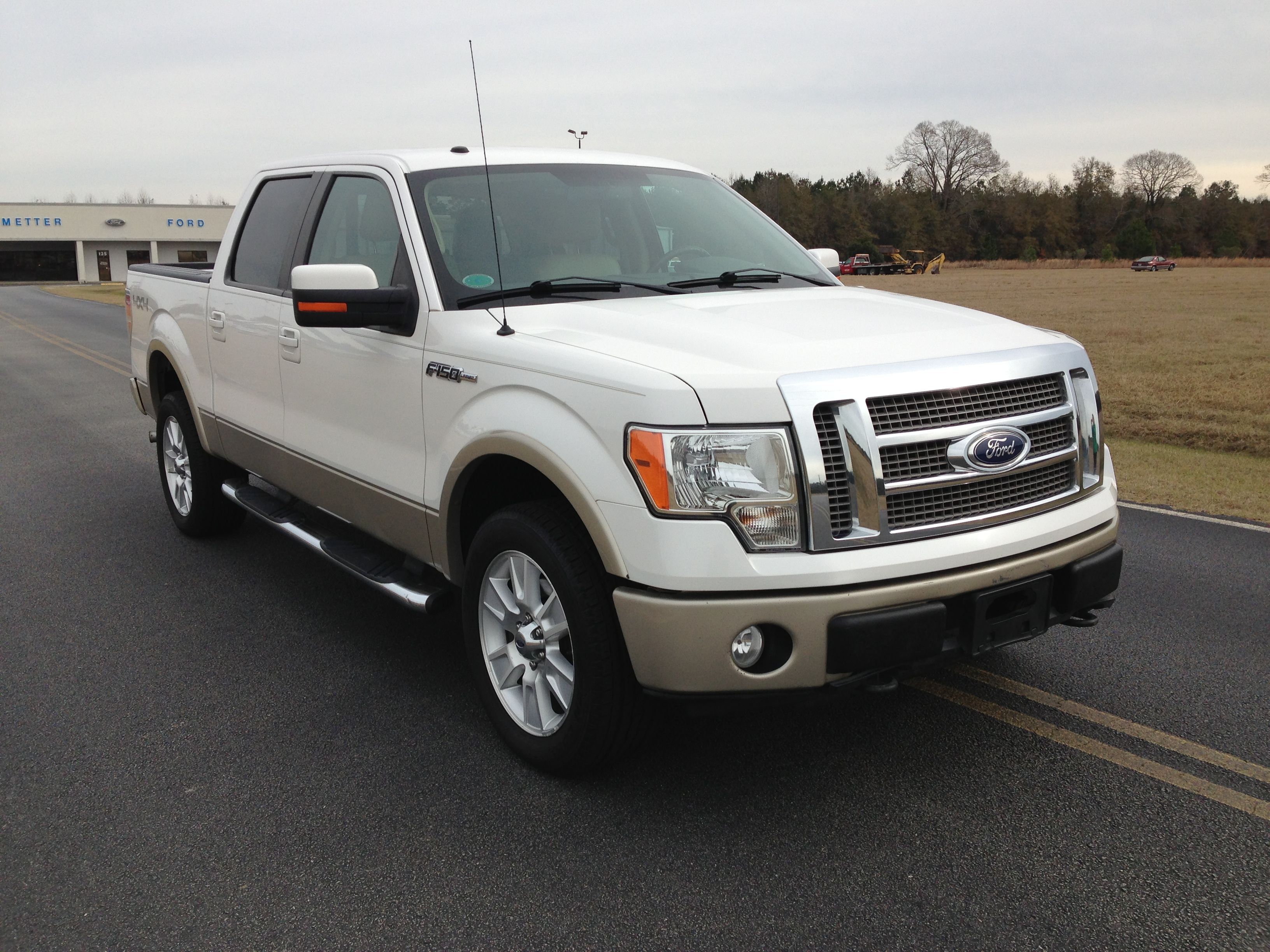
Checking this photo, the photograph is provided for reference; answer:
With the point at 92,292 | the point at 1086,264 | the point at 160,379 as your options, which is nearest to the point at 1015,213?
the point at 1086,264

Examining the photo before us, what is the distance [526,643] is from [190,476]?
11.9 feet

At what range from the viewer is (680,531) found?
297 cm

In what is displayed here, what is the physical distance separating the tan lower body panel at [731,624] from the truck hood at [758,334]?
0.52 meters

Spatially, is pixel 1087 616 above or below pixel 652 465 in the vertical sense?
below

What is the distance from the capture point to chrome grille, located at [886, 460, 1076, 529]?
3.10 m

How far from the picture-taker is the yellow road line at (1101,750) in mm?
3377

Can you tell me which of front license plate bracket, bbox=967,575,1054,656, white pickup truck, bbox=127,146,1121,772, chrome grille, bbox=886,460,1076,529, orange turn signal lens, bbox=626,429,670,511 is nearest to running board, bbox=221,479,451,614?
white pickup truck, bbox=127,146,1121,772

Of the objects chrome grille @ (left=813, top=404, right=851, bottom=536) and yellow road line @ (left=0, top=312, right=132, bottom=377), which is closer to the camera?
chrome grille @ (left=813, top=404, right=851, bottom=536)

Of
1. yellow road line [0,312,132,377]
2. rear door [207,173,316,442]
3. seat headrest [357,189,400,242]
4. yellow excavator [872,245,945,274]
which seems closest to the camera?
seat headrest [357,189,400,242]

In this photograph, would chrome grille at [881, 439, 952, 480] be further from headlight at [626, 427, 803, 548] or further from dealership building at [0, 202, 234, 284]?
dealership building at [0, 202, 234, 284]

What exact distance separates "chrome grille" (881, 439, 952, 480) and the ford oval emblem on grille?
8 centimetres

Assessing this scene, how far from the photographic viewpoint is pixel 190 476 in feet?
20.9

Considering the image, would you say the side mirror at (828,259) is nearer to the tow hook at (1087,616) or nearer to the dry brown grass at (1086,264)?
the tow hook at (1087,616)

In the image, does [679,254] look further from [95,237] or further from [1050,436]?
[95,237]
